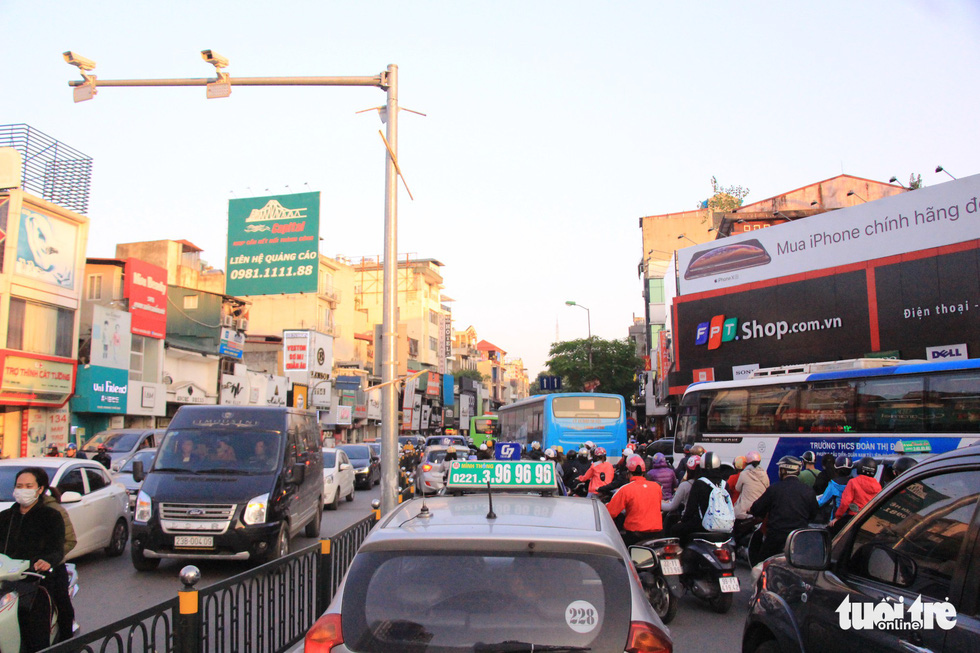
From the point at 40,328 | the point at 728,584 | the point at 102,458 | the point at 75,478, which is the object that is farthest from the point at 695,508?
the point at 40,328

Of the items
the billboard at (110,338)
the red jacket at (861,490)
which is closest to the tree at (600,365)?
the billboard at (110,338)

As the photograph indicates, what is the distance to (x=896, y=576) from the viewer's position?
3.12 metres

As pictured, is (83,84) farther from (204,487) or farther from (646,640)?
(646,640)

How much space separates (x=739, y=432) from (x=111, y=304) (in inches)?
996

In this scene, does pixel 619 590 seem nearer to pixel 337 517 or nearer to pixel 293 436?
pixel 293 436

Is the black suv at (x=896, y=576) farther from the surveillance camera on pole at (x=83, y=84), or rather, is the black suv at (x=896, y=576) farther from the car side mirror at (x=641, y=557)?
the surveillance camera on pole at (x=83, y=84)

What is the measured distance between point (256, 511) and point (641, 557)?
710cm

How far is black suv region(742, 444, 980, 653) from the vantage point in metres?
2.71

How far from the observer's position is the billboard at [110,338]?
94.9 feet

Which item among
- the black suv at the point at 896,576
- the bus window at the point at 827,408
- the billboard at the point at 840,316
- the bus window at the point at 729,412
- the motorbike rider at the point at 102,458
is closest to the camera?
the black suv at the point at 896,576

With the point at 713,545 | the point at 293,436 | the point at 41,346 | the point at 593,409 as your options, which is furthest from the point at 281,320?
the point at 713,545

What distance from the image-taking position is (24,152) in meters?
26.7

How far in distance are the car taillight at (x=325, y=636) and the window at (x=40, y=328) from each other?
2605 centimetres

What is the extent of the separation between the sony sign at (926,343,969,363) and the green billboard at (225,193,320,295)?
81.2 ft
